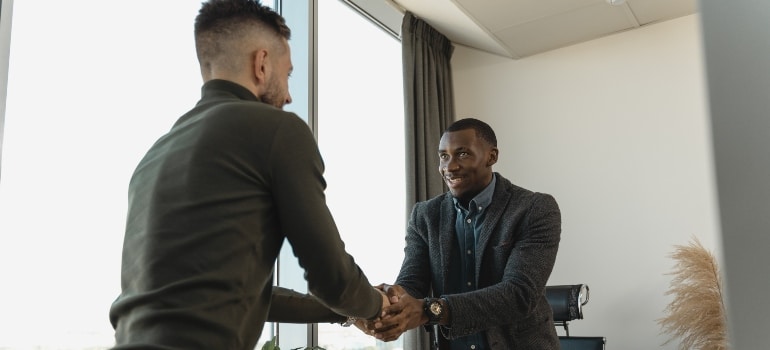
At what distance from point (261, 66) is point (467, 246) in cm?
114

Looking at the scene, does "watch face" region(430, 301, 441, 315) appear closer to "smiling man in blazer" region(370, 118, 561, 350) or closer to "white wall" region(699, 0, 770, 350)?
"smiling man in blazer" region(370, 118, 561, 350)

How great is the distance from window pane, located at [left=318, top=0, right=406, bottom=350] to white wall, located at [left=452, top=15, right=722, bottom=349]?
1018 millimetres

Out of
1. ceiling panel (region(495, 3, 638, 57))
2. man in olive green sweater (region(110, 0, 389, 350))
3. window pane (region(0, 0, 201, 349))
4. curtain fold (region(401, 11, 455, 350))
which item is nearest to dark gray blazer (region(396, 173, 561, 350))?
man in olive green sweater (region(110, 0, 389, 350))

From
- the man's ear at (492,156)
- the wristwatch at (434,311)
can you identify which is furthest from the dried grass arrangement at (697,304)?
the wristwatch at (434,311)

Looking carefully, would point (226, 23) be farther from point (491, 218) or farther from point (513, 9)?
point (513, 9)

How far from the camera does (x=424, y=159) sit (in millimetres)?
5027

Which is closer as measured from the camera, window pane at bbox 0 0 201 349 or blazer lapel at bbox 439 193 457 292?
blazer lapel at bbox 439 193 457 292

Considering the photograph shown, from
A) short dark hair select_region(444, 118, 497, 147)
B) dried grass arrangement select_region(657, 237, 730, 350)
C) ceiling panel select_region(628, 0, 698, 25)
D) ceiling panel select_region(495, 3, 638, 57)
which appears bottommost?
dried grass arrangement select_region(657, 237, 730, 350)

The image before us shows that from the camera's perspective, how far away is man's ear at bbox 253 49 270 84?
1.47 metres

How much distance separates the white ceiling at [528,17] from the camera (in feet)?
15.7

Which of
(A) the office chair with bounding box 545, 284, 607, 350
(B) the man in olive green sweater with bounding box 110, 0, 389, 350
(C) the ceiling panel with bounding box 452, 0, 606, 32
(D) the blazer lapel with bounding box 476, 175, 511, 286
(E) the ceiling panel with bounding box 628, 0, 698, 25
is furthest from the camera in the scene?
(E) the ceiling panel with bounding box 628, 0, 698, 25

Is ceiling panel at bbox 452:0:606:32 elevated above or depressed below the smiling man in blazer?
above

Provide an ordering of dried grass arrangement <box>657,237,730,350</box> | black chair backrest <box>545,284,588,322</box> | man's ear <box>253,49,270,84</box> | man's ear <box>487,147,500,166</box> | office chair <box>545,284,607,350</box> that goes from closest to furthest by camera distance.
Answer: man's ear <box>253,49,270,84</box>
man's ear <box>487,147,500,166</box>
office chair <box>545,284,607,350</box>
black chair backrest <box>545,284,588,322</box>
dried grass arrangement <box>657,237,730,350</box>

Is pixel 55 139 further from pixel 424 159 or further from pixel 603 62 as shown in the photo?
pixel 603 62
